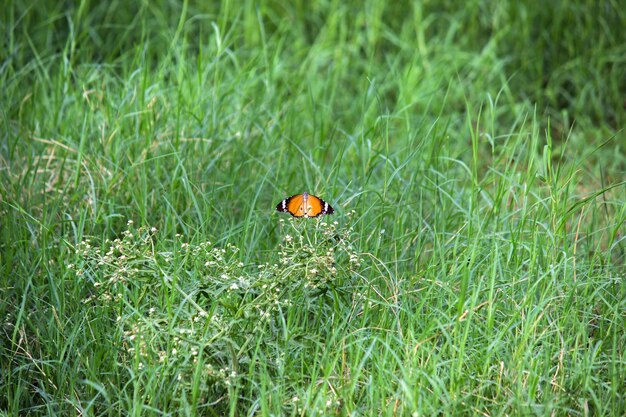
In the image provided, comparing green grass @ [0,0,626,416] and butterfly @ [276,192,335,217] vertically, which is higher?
butterfly @ [276,192,335,217]

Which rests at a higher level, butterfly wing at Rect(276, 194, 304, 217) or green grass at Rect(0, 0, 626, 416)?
butterfly wing at Rect(276, 194, 304, 217)

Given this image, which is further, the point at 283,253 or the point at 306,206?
the point at 306,206

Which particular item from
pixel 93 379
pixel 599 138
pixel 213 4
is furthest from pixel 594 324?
pixel 213 4

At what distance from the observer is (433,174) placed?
3.85m

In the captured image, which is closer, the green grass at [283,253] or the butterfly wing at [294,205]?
the green grass at [283,253]

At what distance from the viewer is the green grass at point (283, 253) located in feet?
8.75

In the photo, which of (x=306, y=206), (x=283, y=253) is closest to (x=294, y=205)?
(x=306, y=206)

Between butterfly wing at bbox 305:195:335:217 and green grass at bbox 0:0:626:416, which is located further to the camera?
butterfly wing at bbox 305:195:335:217

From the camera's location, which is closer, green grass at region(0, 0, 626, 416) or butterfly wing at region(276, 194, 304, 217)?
green grass at region(0, 0, 626, 416)

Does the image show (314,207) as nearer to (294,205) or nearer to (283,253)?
(294,205)

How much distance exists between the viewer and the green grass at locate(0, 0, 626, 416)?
267cm

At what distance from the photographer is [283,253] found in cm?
281

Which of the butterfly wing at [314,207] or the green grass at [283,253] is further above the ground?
the butterfly wing at [314,207]

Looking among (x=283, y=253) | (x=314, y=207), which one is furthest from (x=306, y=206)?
(x=283, y=253)
